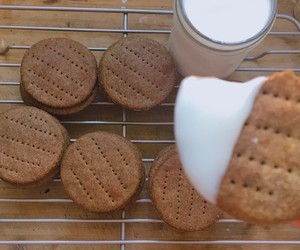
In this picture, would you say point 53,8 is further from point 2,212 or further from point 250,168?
point 250,168

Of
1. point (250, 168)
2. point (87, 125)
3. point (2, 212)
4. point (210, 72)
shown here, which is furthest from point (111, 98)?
point (250, 168)

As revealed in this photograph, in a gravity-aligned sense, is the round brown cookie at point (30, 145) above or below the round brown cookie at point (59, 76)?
below

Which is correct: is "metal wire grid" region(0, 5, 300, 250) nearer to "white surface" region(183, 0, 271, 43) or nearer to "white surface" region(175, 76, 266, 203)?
"white surface" region(183, 0, 271, 43)

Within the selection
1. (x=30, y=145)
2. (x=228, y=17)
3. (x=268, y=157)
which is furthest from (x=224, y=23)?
(x=30, y=145)

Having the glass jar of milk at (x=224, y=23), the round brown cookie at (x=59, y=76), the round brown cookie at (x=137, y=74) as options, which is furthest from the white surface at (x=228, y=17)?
the round brown cookie at (x=59, y=76)

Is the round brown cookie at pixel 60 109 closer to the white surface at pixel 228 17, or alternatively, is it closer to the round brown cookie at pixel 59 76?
the round brown cookie at pixel 59 76

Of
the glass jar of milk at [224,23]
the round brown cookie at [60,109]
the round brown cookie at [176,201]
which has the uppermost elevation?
the glass jar of milk at [224,23]

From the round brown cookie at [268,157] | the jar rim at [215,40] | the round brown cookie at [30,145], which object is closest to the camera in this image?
the round brown cookie at [268,157]

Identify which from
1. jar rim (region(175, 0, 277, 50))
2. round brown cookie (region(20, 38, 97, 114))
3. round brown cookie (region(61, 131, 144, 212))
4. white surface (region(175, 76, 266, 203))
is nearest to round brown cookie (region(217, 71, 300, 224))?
white surface (region(175, 76, 266, 203))
